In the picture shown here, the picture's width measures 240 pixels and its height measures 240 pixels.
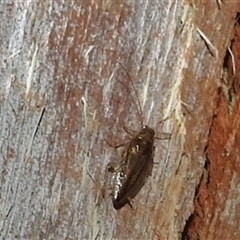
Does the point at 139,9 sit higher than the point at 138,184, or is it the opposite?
the point at 139,9

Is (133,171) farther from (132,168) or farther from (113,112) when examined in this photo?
(113,112)

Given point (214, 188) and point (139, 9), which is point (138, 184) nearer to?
point (214, 188)

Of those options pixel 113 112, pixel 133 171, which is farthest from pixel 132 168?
pixel 113 112

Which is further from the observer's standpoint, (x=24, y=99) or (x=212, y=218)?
(x=212, y=218)

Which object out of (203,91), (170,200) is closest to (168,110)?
(203,91)
